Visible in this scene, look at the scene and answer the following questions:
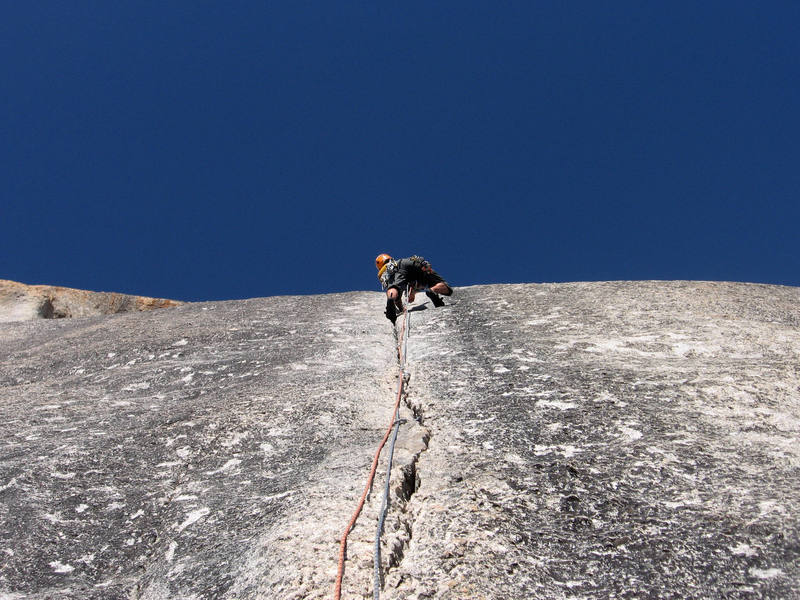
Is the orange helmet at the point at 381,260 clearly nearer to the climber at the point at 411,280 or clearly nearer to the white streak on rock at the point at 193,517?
Answer: the climber at the point at 411,280

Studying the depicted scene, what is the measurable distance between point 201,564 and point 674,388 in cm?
263

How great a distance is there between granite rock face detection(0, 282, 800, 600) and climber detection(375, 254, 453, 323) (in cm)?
152

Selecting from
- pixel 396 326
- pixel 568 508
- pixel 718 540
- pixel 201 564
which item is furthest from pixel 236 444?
pixel 396 326

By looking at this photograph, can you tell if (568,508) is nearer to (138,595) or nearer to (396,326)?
(138,595)

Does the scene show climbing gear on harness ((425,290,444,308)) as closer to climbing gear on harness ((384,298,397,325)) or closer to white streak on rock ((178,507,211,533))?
climbing gear on harness ((384,298,397,325))

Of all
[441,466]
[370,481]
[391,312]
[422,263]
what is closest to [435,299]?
[391,312]

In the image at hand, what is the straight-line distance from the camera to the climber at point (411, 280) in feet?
22.0

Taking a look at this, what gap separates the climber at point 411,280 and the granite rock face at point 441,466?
5.00 feet

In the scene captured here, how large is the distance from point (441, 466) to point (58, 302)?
9327mm

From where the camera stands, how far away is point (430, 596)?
195 centimetres

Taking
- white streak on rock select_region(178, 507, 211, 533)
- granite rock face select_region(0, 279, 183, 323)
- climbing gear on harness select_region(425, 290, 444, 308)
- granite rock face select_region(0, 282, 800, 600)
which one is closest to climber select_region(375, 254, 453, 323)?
climbing gear on harness select_region(425, 290, 444, 308)

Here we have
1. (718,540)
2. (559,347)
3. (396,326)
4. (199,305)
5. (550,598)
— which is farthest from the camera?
(199,305)

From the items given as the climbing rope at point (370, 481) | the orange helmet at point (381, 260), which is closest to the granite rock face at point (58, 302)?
the orange helmet at point (381, 260)

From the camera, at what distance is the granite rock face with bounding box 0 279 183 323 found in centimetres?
929
